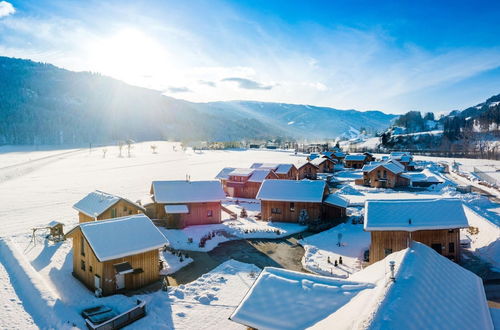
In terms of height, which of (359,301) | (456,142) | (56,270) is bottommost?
(56,270)

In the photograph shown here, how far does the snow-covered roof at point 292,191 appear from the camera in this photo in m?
34.2

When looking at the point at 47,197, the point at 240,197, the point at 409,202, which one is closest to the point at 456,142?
the point at 240,197

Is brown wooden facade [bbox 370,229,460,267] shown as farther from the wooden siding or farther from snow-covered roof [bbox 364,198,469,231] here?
snow-covered roof [bbox 364,198,469,231]

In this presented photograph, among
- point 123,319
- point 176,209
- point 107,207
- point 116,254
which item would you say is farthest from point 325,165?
point 123,319

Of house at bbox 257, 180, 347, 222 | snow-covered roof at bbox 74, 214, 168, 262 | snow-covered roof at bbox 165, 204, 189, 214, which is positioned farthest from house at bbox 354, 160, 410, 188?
snow-covered roof at bbox 74, 214, 168, 262

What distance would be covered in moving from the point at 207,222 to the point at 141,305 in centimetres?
1782

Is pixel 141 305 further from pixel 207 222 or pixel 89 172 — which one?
pixel 89 172

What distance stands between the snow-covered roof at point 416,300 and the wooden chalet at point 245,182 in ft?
115

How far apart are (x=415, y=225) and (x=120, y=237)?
18.9m

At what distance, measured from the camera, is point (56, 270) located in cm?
2183

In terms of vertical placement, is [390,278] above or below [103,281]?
above

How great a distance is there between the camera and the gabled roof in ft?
87.8

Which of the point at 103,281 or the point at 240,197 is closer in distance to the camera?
the point at 103,281

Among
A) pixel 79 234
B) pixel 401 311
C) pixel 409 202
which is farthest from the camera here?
pixel 409 202
